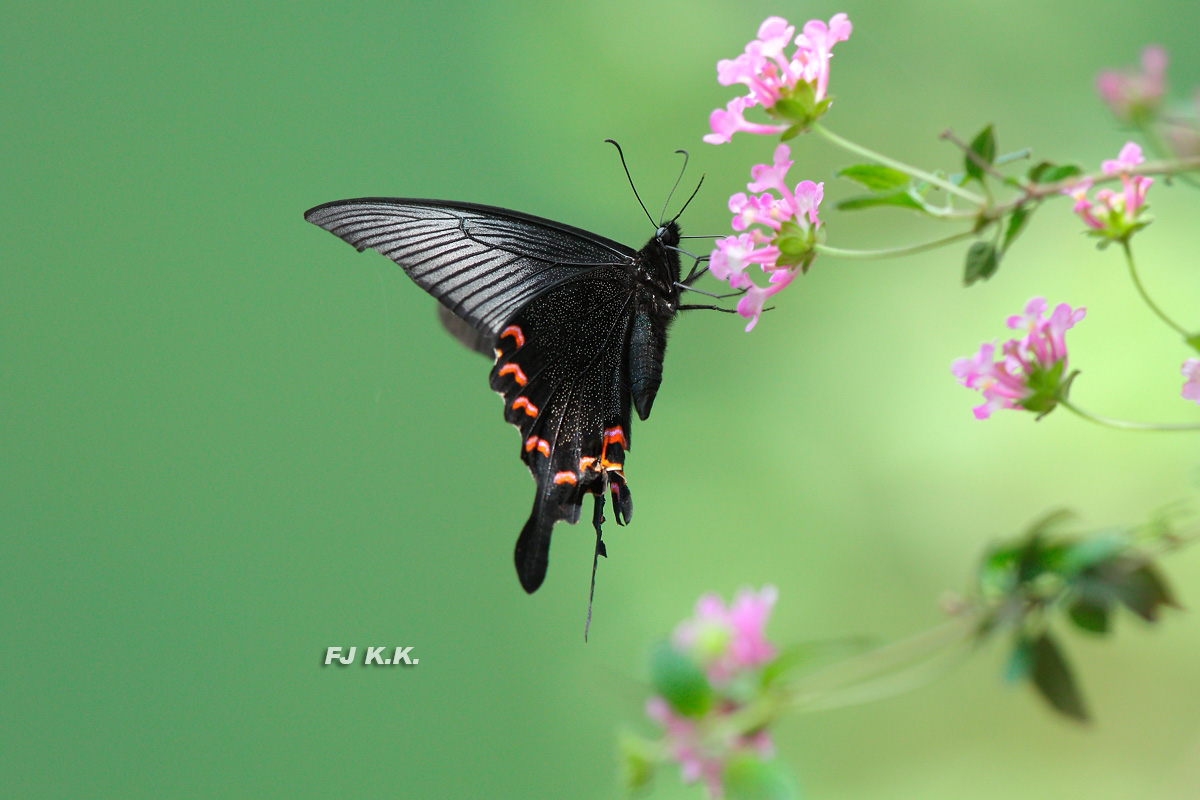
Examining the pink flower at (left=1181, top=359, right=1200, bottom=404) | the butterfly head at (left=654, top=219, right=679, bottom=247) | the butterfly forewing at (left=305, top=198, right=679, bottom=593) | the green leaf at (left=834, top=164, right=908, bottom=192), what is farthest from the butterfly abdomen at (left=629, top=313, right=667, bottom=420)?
the pink flower at (left=1181, top=359, right=1200, bottom=404)

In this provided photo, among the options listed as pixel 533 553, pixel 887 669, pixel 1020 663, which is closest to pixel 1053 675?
pixel 1020 663

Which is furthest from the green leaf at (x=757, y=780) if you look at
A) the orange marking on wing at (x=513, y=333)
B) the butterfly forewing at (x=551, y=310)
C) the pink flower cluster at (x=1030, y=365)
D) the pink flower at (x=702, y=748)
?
the orange marking on wing at (x=513, y=333)

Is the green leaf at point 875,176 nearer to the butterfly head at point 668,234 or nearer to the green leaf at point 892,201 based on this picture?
the green leaf at point 892,201

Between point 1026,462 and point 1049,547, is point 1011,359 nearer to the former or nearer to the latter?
A: point 1049,547

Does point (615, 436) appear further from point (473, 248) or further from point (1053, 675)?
point (1053, 675)

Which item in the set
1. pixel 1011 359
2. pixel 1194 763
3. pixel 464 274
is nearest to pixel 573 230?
pixel 464 274

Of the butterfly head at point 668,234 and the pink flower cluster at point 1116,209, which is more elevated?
the butterfly head at point 668,234

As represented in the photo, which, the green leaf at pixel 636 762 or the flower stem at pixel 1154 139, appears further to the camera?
the flower stem at pixel 1154 139
